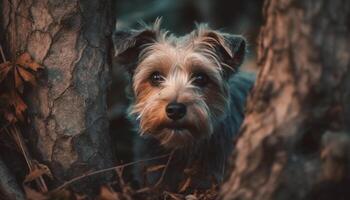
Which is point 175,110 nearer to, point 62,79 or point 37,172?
point 62,79

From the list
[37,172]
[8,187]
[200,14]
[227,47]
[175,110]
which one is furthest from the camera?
[200,14]

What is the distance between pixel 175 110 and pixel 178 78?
2.12 feet

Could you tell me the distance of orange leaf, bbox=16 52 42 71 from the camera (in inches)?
204

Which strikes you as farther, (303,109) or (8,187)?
(8,187)

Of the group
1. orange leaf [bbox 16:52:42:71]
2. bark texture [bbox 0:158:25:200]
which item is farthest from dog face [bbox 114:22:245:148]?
bark texture [bbox 0:158:25:200]

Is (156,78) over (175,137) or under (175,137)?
over

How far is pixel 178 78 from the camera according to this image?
21.1ft

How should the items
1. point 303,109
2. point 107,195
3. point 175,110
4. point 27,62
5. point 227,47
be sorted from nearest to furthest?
point 303,109 → point 107,195 → point 27,62 → point 175,110 → point 227,47

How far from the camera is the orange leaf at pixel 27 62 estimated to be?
204 inches

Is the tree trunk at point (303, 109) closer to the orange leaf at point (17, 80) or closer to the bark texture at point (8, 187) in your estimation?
the bark texture at point (8, 187)

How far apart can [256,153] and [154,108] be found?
2.20m

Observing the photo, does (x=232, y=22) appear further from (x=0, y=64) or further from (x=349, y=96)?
(x=349, y=96)

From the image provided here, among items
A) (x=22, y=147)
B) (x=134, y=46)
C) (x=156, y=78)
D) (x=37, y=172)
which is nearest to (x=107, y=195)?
(x=37, y=172)

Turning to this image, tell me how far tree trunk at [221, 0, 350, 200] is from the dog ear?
2.40 m
